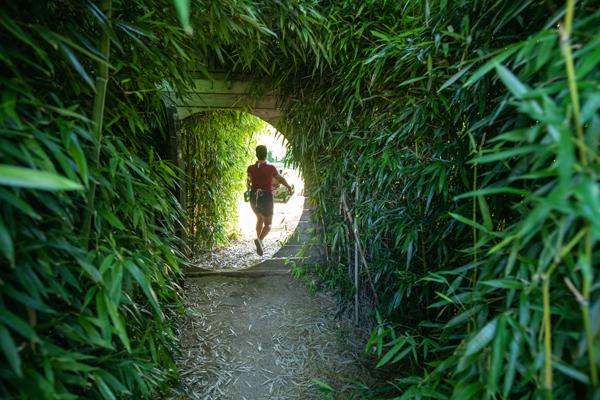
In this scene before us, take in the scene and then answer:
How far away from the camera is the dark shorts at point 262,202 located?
416 centimetres

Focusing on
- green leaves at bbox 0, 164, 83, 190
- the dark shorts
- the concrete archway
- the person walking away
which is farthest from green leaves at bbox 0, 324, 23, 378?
the dark shorts

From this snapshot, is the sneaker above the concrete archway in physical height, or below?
below

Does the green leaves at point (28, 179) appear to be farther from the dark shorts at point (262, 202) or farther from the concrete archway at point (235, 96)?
the dark shorts at point (262, 202)

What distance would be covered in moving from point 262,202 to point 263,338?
2.02 m

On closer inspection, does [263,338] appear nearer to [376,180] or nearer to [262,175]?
[376,180]

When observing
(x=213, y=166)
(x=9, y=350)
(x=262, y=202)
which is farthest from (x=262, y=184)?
(x=9, y=350)

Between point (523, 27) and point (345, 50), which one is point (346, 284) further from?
point (523, 27)

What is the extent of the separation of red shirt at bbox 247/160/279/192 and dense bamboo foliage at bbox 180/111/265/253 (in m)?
0.47

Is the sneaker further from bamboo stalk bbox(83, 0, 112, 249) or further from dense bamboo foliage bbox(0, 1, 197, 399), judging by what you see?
bamboo stalk bbox(83, 0, 112, 249)

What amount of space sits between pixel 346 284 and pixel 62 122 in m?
2.09

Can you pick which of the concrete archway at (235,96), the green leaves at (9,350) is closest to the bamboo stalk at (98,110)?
the green leaves at (9,350)

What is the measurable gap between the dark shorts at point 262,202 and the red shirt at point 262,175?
2.9 inches

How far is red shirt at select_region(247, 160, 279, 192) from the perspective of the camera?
13.4 feet

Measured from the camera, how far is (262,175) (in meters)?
4.11
